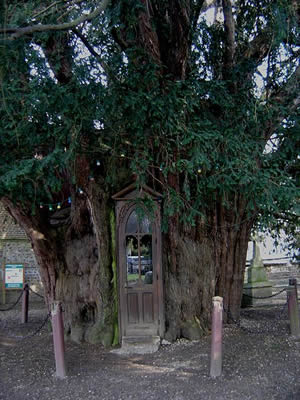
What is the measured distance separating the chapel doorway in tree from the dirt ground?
2.07 feet

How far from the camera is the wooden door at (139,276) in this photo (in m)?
8.19

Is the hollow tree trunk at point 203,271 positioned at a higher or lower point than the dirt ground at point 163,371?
higher

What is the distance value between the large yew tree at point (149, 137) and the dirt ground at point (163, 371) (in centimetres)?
82

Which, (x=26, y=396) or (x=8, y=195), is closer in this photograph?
(x=26, y=396)

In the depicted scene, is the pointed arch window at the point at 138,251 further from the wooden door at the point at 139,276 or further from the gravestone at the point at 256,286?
the gravestone at the point at 256,286

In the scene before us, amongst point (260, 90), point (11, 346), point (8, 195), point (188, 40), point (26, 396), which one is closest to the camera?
point (26, 396)

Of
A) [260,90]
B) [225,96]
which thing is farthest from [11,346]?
[260,90]

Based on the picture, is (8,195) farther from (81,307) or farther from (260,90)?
(260,90)

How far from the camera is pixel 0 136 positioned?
709cm

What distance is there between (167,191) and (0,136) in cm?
314

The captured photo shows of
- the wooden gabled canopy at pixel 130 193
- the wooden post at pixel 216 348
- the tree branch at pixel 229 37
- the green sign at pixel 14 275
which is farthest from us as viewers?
the green sign at pixel 14 275

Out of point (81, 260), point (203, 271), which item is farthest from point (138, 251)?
point (203, 271)

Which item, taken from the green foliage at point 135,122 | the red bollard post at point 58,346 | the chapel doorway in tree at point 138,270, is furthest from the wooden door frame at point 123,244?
the red bollard post at point 58,346

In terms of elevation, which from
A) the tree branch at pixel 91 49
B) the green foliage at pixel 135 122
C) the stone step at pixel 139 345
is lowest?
the stone step at pixel 139 345
